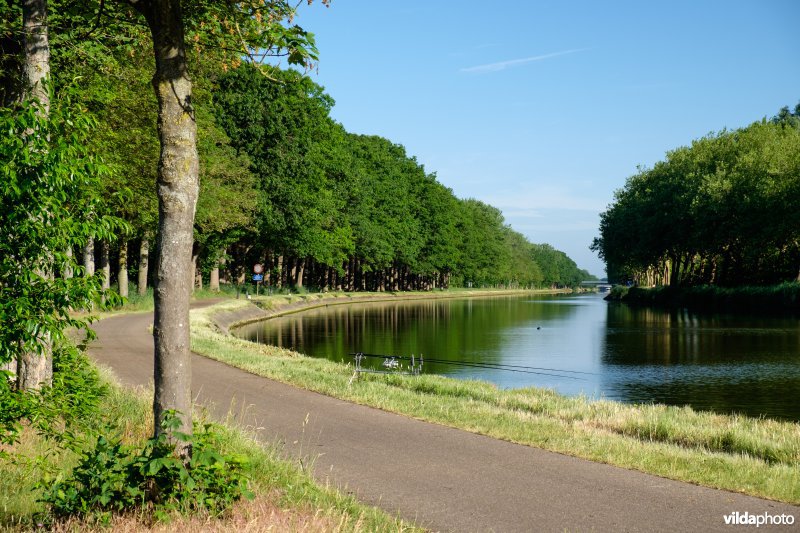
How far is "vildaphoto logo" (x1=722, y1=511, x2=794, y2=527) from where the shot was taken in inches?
296

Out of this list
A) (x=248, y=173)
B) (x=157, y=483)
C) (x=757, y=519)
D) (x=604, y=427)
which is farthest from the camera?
(x=248, y=173)

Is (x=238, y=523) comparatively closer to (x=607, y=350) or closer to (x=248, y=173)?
(x=607, y=350)

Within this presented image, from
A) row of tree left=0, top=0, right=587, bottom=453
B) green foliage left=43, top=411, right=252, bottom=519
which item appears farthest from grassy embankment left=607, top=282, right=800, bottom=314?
green foliage left=43, top=411, right=252, bottom=519

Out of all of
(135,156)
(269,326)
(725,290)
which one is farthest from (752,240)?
(135,156)

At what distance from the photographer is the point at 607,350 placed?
35344 millimetres

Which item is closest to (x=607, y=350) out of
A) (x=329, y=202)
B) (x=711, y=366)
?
(x=711, y=366)

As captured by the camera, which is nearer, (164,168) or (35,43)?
(164,168)

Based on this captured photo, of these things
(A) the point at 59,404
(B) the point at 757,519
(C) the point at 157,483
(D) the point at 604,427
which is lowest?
(D) the point at 604,427

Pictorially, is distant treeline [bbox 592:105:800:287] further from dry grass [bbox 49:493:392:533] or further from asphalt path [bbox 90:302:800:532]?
dry grass [bbox 49:493:392:533]

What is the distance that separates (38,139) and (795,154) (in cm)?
6938

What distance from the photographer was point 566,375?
88.9 ft

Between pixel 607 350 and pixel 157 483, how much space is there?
31.7 meters

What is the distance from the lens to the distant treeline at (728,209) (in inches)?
2473

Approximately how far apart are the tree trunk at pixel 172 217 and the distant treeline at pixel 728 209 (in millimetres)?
62372
